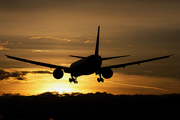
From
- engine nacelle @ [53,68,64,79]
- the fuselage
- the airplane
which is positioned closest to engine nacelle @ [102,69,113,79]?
the airplane

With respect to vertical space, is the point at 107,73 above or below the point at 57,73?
above

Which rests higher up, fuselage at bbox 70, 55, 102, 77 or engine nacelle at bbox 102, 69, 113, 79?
fuselage at bbox 70, 55, 102, 77

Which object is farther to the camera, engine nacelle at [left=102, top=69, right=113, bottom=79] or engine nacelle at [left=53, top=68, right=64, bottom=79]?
engine nacelle at [left=102, top=69, right=113, bottom=79]

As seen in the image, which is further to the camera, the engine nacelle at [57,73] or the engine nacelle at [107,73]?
the engine nacelle at [107,73]

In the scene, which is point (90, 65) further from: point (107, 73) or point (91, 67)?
point (107, 73)

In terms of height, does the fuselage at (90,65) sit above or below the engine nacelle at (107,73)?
above

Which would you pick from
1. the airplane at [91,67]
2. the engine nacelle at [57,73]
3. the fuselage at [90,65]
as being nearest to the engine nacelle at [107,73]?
the airplane at [91,67]

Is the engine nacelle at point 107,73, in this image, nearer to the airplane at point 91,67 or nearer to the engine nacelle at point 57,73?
the airplane at point 91,67

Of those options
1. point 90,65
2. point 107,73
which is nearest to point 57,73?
point 90,65

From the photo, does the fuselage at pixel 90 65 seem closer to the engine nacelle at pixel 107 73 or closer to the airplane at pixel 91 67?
the airplane at pixel 91 67

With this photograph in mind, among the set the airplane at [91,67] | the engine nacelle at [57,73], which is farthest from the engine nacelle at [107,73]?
the engine nacelle at [57,73]

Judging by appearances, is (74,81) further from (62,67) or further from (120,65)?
(120,65)

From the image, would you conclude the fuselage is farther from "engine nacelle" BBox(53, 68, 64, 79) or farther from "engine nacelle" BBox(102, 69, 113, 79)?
"engine nacelle" BBox(53, 68, 64, 79)

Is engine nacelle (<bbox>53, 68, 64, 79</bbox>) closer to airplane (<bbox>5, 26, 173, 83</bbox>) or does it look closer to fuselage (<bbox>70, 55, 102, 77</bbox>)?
airplane (<bbox>5, 26, 173, 83</bbox>)
